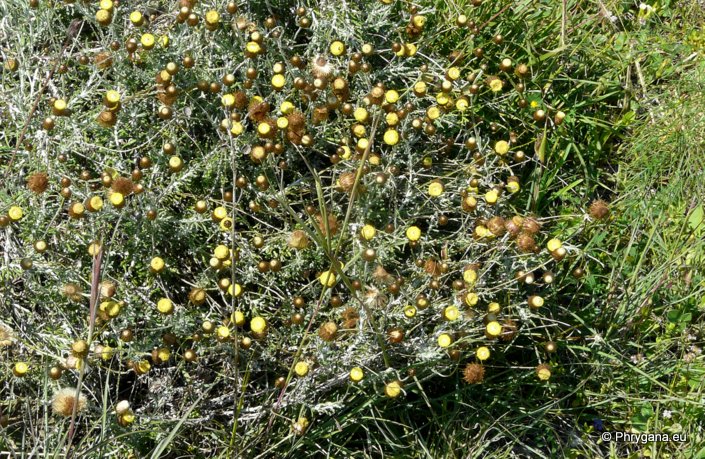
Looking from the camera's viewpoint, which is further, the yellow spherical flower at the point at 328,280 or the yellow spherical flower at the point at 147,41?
the yellow spherical flower at the point at 147,41

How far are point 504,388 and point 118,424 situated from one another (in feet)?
4.45

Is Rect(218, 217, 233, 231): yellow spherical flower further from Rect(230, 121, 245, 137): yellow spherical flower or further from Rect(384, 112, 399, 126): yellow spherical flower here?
Rect(384, 112, 399, 126): yellow spherical flower

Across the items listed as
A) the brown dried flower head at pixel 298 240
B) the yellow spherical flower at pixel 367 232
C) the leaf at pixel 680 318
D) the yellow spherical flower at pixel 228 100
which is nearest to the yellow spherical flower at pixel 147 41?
the yellow spherical flower at pixel 228 100

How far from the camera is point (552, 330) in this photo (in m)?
2.85

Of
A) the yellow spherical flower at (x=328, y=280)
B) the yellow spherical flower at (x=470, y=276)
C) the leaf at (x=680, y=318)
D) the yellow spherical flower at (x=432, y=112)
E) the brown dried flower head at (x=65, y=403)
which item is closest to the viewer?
the brown dried flower head at (x=65, y=403)

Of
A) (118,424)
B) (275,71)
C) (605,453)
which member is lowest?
(605,453)

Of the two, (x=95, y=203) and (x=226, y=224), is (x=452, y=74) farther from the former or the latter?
(x=95, y=203)

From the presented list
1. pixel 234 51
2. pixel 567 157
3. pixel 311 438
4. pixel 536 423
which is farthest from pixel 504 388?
pixel 234 51

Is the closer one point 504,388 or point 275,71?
point 275,71

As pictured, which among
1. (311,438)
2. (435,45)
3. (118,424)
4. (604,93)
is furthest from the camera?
(604,93)

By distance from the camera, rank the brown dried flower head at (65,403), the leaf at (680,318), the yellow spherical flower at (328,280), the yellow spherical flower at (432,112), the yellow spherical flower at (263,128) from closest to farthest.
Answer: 1. the brown dried flower head at (65,403)
2. the yellow spherical flower at (328,280)
3. the yellow spherical flower at (263,128)
4. the yellow spherical flower at (432,112)
5. the leaf at (680,318)

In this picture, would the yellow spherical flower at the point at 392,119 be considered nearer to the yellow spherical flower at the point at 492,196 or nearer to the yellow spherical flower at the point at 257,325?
the yellow spherical flower at the point at 492,196

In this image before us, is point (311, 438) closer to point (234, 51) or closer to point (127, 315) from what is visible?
point (127, 315)

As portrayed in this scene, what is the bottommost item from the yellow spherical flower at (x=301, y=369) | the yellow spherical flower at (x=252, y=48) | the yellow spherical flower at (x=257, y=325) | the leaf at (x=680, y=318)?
the leaf at (x=680, y=318)
